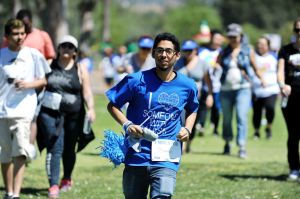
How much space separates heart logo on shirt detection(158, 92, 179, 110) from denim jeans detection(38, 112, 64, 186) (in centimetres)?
336

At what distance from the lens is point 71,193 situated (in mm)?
10453

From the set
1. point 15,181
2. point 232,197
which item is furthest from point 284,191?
point 15,181

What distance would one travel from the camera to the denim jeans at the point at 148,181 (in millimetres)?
7020

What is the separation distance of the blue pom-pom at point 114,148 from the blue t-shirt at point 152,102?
0.07 metres

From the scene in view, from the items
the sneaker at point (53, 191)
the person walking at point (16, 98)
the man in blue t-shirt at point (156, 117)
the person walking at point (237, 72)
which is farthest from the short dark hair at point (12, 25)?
the person walking at point (237, 72)

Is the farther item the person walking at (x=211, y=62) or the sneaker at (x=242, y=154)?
the person walking at (x=211, y=62)

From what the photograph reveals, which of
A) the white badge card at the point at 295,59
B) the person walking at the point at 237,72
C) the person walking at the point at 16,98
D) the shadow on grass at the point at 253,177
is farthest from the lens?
the person walking at the point at 237,72

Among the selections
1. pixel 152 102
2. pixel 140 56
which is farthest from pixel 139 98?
pixel 140 56

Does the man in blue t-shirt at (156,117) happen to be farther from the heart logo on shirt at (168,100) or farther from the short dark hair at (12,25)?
the short dark hair at (12,25)

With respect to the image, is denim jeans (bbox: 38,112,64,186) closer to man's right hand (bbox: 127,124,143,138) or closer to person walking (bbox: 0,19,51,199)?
person walking (bbox: 0,19,51,199)

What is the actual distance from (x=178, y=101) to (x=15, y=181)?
122 inches

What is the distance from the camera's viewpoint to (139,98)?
23.6 feet

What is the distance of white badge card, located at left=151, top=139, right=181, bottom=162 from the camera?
23.2 feet

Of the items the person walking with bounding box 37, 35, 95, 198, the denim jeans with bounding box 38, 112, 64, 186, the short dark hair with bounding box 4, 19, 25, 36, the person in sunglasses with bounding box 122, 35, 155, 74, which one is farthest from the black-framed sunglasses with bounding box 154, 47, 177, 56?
the person in sunglasses with bounding box 122, 35, 155, 74
